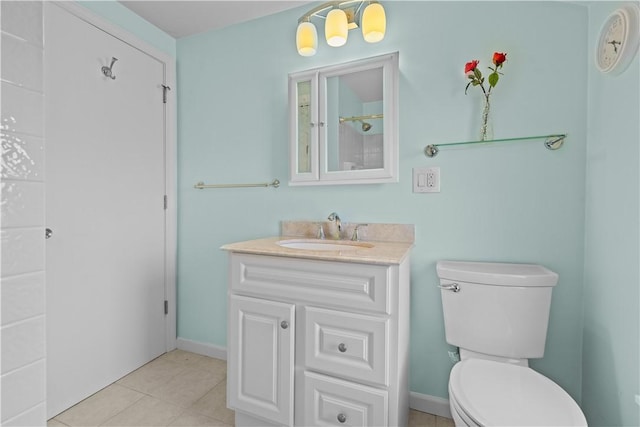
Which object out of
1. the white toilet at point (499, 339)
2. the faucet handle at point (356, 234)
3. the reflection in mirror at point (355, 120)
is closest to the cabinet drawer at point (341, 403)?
the white toilet at point (499, 339)

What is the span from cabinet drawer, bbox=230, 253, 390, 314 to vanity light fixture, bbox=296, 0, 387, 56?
112cm

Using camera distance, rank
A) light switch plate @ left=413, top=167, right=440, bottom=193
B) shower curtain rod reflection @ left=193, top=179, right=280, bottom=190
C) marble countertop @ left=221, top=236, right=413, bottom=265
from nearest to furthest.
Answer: marble countertop @ left=221, top=236, right=413, bottom=265
light switch plate @ left=413, top=167, right=440, bottom=193
shower curtain rod reflection @ left=193, top=179, right=280, bottom=190

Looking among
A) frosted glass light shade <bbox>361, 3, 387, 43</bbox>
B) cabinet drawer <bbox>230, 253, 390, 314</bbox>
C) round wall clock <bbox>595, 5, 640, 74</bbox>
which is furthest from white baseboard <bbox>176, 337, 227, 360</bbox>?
round wall clock <bbox>595, 5, 640, 74</bbox>

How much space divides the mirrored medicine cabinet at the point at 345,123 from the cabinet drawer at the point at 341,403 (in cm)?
96

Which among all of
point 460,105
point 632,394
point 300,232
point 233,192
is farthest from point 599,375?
point 233,192

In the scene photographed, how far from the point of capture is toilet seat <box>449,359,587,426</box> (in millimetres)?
890

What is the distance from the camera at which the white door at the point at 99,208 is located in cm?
156

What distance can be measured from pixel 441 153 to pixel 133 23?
199 cm

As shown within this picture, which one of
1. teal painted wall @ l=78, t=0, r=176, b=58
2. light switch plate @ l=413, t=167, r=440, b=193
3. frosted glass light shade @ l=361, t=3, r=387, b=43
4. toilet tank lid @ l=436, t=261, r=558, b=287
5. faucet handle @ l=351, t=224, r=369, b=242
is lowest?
toilet tank lid @ l=436, t=261, r=558, b=287

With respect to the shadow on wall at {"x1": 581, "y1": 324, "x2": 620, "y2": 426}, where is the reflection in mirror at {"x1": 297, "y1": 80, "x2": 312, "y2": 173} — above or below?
above

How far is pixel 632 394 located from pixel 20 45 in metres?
1.91

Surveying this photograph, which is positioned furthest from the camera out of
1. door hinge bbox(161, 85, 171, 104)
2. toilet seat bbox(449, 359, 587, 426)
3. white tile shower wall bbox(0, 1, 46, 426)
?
door hinge bbox(161, 85, 171, 104)

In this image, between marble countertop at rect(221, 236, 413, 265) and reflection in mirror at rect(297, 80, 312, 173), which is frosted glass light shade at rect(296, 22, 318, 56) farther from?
marble countertop at rect(221, 236, 413, 265)

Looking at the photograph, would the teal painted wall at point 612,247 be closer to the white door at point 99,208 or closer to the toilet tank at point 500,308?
the toilet tank at point 500,308
